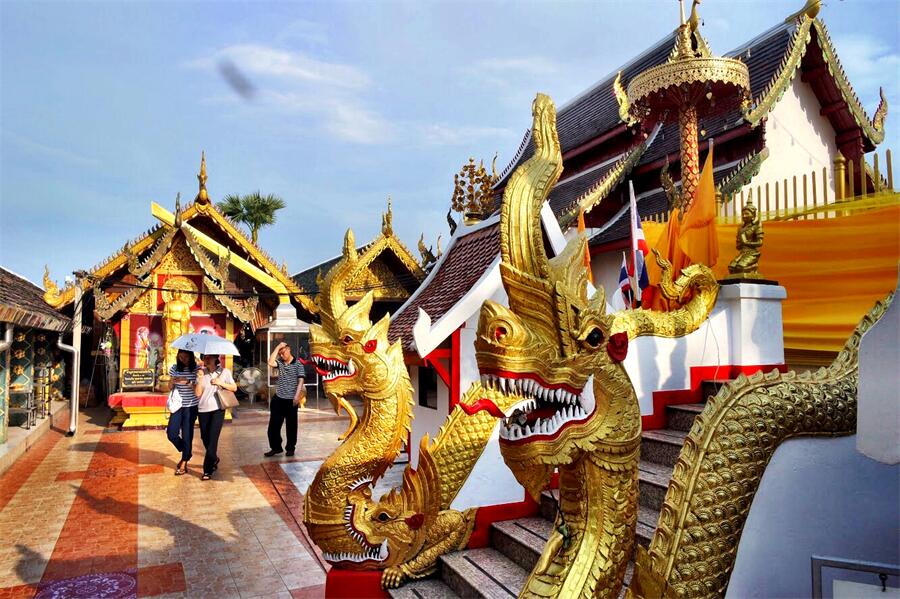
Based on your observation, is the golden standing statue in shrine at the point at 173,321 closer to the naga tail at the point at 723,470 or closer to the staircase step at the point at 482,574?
the staircase step at the point at 482,574

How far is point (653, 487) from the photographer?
291 centimetres

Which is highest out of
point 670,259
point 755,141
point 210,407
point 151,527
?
point 755,141

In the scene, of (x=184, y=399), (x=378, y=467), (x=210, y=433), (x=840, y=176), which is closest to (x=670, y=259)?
(x=840, y=176)

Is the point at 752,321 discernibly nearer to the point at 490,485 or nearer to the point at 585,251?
the point at 490,485

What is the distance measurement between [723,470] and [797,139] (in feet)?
32.2

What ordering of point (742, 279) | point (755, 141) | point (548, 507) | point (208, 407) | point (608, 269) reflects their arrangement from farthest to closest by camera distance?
point (608, 269) → point (755, 141) → point (208, 407) → point (742, 279) → point (548, 507)

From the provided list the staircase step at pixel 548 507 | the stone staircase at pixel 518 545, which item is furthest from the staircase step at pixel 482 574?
the staircase step at pixel 548 507

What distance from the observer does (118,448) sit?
9.13 meters

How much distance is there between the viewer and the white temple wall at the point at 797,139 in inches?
368

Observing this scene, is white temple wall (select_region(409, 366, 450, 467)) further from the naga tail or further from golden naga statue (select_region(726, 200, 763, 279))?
the naga tail

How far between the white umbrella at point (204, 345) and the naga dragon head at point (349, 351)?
3.98m

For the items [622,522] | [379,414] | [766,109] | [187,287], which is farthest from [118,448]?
[766,109]

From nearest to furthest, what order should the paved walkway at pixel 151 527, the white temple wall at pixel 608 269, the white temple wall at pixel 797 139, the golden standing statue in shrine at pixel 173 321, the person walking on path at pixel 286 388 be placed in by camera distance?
the paved walkway at pixel 151 527, the person walking on path at pixel 286 388, the white temple wall at pixel 797 139, the white temple wall at pixel 608 269, the golden standing statue in shrine at pixel 173 321

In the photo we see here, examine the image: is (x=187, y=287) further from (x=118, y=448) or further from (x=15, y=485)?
(x=15, y=485)
